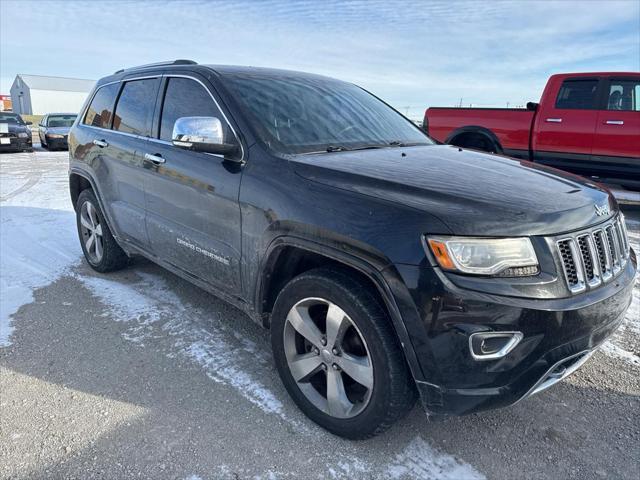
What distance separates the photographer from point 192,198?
10.2 ft

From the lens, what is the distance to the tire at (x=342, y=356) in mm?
2152

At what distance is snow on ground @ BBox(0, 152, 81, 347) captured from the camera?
4.27 meters

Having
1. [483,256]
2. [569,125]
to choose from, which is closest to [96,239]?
[483,256]

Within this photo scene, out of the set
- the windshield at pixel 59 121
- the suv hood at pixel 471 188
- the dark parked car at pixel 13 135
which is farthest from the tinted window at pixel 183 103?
the windshield at pixel 59 121

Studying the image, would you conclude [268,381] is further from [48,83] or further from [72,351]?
[48,83]

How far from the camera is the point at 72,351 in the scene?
3.28 m

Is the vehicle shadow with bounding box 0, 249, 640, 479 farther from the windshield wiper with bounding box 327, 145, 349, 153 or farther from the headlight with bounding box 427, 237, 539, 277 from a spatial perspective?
the windshield wiper with bounding box 327, 145, 349, 153

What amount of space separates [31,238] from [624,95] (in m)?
8.38

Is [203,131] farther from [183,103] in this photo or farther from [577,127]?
[577,127]

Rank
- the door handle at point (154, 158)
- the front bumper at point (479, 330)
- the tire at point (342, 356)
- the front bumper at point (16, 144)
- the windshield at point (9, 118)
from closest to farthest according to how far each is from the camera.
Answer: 1. the front bumper at point (479, 330)
2. the tire at point (342, 356)
3. the door handle at point (154, 158)
4. the front bumper at point (16, 144)
5. the windshield at point (9, 118)

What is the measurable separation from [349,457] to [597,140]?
701cm

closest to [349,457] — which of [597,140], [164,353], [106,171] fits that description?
[164,353]

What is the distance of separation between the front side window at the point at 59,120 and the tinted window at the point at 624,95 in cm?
1861

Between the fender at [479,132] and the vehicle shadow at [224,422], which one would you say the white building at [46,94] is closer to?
the fender at [479,132]
